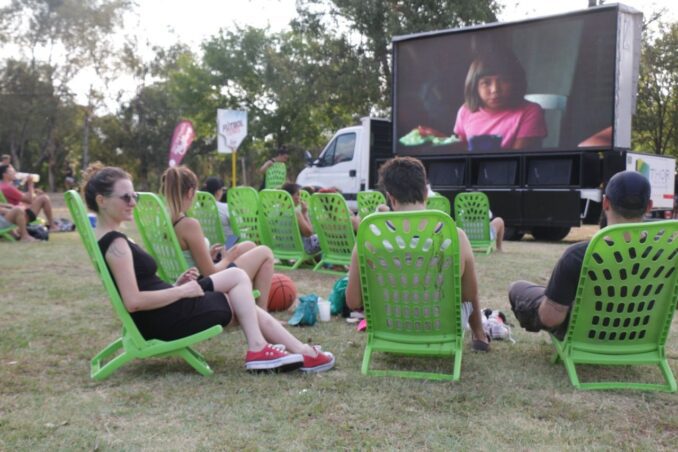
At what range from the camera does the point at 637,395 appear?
3.00 meters

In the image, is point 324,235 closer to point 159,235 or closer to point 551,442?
point 159,235

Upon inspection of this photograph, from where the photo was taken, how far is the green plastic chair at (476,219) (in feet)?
30.1

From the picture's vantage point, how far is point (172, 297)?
121 inches

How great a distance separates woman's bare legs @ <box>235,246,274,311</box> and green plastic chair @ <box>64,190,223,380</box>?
97 centimetres

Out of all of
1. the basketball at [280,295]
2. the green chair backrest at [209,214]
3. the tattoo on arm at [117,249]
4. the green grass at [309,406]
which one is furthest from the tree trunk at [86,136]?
the tattoo on arm at [117,249]

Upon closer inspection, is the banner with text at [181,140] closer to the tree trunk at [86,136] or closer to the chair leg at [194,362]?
the chair leg at [194,362]

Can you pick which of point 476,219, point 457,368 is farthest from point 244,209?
point 457,368

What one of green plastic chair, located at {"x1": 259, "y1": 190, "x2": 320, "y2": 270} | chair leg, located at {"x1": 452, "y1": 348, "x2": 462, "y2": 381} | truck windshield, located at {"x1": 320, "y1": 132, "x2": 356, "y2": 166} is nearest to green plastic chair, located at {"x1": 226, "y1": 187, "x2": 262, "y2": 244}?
green plastic chair, located at {"x1": 259, "y1": 190, "x2": 320, "y2": 270}

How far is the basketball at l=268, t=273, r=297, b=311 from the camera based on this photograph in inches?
196

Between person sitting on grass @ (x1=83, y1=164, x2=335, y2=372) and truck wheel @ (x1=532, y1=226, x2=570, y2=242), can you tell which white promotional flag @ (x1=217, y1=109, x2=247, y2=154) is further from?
person sitting on grass @ (x1=83, y1=164, x2=335, y2=372)

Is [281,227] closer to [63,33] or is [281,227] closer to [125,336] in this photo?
[125,336]

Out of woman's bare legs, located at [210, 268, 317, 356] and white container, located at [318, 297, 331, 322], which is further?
white container, located at [318, 297, 331, 322]

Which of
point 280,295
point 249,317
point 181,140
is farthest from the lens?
point 181,140

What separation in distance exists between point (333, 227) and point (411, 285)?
141 inches
